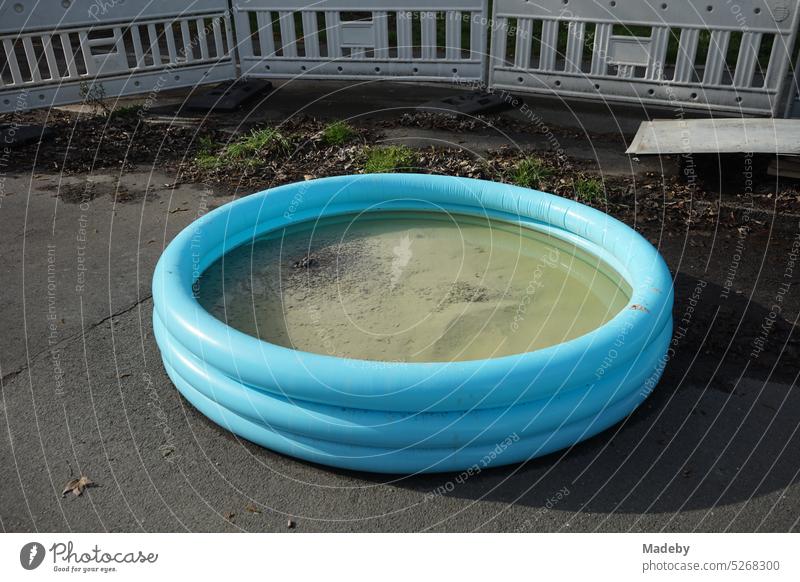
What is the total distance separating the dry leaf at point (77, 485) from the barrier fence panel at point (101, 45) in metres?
7.52

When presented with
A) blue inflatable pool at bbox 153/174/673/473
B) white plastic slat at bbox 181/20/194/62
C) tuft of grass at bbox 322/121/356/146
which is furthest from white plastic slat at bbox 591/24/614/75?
blue inflatable pool at bbox 153/174/673/473

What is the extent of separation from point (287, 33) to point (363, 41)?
1120mm

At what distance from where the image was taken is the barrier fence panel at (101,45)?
9.77 metres

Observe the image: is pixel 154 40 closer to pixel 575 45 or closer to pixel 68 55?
pixel 68 55

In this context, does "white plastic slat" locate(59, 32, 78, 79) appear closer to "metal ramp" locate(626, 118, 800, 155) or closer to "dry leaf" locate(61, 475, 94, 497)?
"metal ramp" locate(626, 118, 800, 155)

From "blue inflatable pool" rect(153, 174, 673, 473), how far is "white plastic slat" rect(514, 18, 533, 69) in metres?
6.19

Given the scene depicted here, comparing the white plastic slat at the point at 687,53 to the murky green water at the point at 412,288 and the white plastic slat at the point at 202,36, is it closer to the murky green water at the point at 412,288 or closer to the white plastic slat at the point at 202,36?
the murky green water at the point at 412,288

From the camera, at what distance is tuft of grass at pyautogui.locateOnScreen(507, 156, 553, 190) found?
Result: 7656 millimetres

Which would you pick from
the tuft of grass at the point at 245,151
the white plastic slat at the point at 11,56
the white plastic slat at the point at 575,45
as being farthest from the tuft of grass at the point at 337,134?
the white plastic slat at the point at 11,56

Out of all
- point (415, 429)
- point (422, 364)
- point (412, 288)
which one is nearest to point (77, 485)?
point (415, 429)

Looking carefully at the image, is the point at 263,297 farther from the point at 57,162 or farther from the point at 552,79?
the point at 552,79

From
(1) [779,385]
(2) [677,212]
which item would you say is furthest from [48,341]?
(2) [677,212]

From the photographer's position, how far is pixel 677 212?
7.18 metres

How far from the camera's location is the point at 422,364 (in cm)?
389
